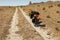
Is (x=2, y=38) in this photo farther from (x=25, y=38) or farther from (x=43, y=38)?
(x=43, y=38)

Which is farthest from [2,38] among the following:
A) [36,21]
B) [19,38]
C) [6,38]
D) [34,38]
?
[36,21]

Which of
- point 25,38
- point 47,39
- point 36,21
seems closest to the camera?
point 47,39

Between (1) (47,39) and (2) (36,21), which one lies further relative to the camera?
(2) (36,21)

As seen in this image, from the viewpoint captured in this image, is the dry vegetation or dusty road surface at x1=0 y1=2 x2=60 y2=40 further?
the dry vegetation

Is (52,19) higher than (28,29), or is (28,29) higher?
(28,29)

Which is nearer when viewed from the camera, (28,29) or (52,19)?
(28,29)

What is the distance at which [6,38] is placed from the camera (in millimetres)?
15781

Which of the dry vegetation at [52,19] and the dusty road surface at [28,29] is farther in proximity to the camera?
the dry vegetation at [52,19]

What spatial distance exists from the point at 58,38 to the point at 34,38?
62.1 inches

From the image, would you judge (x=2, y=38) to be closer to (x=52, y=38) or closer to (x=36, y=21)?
(x=52, y=38)

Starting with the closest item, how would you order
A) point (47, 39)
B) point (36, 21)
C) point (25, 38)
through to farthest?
point (47, 39), point (25, 38), point (36, 21)

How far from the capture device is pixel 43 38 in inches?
579

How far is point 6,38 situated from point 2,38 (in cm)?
27

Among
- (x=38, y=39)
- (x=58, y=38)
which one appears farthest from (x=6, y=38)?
(x=58, y=38)
